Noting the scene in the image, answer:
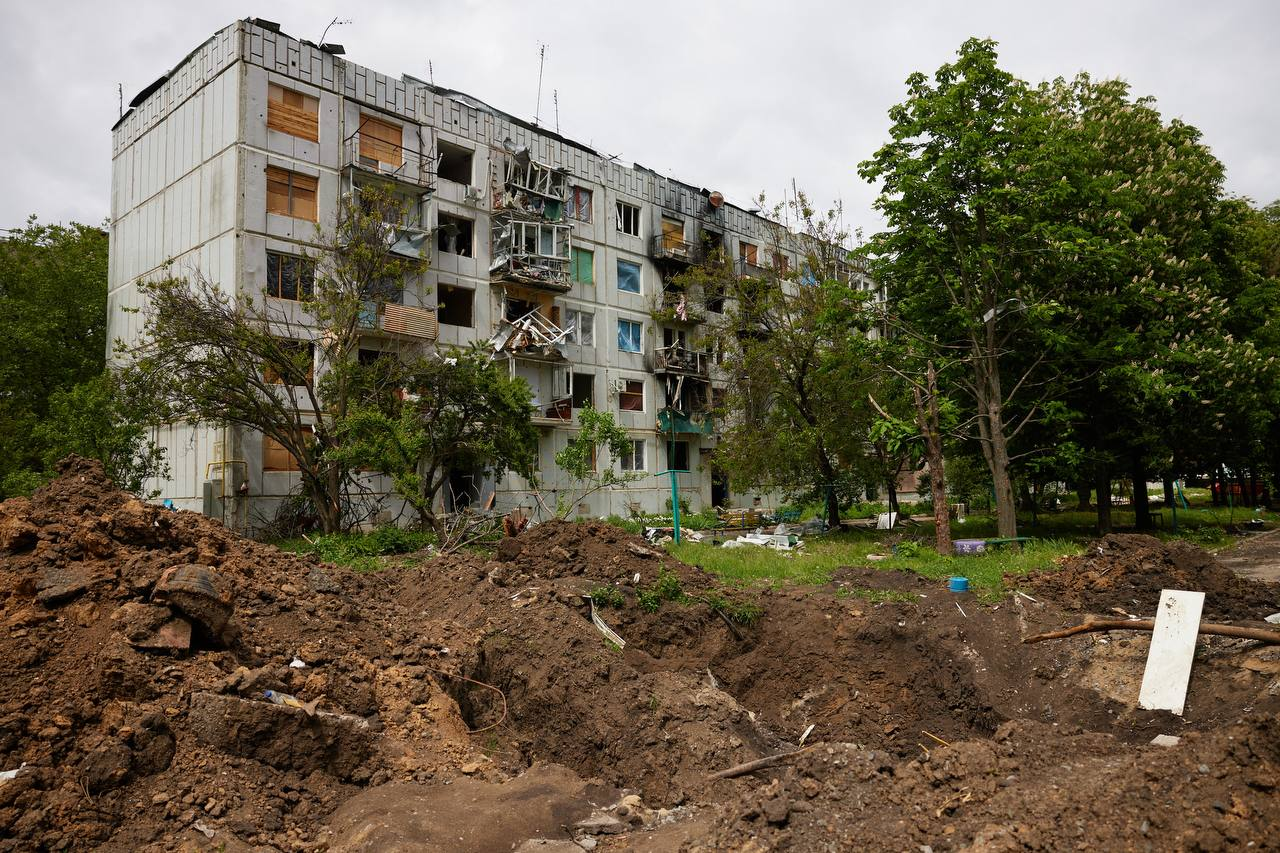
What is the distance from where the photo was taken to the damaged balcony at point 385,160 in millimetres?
24438

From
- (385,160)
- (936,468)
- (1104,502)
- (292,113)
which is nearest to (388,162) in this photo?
(385,160)

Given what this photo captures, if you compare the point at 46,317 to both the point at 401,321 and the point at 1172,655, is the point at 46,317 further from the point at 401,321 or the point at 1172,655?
the point at 1172,655

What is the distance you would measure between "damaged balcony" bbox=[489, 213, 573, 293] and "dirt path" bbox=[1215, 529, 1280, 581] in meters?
22.0

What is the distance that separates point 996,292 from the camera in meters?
18.3

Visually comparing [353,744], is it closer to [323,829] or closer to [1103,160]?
[323,829]

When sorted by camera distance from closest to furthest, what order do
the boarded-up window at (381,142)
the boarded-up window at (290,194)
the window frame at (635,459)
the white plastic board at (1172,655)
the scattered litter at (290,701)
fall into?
the scattered litter at (290,701) < the white plastic board at (1172,655) < the boarded-up window at (290,194) < the boarded-up window at (381,142) < the window frame at (635,459)

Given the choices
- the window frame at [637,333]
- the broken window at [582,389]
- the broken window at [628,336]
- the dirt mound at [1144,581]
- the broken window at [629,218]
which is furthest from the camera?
the broken window at [629,218]

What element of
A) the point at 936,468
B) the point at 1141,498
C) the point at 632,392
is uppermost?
the point at 632,392

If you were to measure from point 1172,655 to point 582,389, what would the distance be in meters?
25.9

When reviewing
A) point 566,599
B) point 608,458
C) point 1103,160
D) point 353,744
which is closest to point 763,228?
point 608,458

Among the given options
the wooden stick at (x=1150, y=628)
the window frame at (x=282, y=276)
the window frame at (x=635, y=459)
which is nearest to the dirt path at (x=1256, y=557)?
the wooden stick at (x=1150, y=628)

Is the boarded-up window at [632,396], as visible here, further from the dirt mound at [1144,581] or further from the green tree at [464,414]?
the dirt mound at [1144,581]

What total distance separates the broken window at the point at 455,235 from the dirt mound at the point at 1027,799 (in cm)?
2520

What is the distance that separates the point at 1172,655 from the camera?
309 inches
